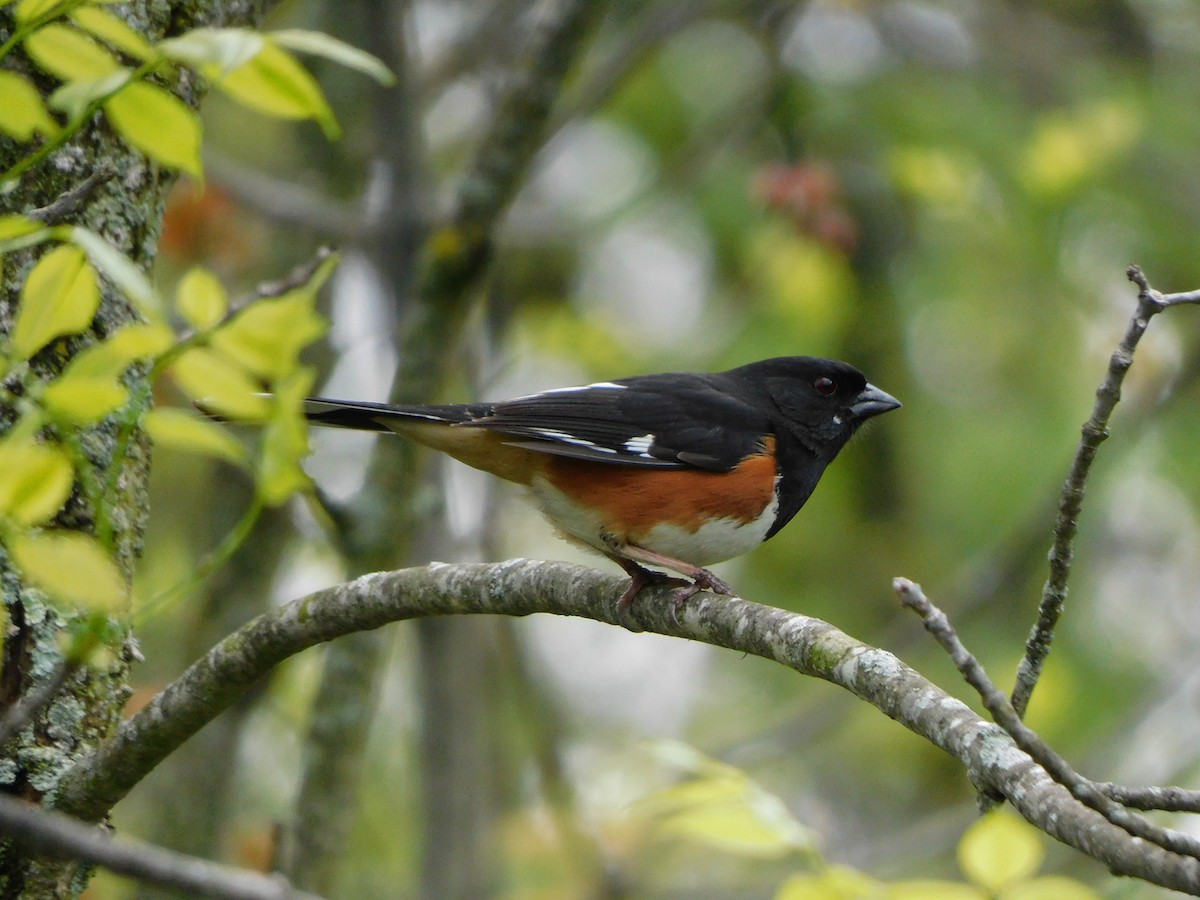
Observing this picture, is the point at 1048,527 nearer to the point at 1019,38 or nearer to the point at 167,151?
the point at 1019,38

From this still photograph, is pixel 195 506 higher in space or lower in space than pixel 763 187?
lower

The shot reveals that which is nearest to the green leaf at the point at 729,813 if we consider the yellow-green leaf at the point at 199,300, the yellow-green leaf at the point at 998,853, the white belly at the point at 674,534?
the yellow-green leaf at the point at 998,853

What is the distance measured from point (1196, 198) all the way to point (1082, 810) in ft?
17.8

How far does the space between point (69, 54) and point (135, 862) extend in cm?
91

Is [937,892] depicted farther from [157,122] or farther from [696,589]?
[157,122]

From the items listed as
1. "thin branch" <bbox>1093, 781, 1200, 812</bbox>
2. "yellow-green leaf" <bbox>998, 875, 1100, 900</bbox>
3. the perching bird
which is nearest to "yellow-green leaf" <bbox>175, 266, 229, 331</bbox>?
"thin branch" <bbox>1093, 781, 1200, 812</bbox>

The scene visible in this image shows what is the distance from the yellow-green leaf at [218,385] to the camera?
1.30 metres

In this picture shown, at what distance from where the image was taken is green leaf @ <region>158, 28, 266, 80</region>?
131cm

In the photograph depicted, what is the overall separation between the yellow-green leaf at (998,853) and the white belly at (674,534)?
133 centimetres

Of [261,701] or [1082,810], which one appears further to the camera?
[261,701]

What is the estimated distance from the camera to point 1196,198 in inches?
235

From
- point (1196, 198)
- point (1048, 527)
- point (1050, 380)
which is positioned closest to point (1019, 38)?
point (1196, 198)

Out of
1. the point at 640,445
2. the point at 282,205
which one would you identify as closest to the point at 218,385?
the point at 640,445

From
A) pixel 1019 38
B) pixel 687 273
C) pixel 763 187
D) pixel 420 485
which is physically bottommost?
pixel 420 485
